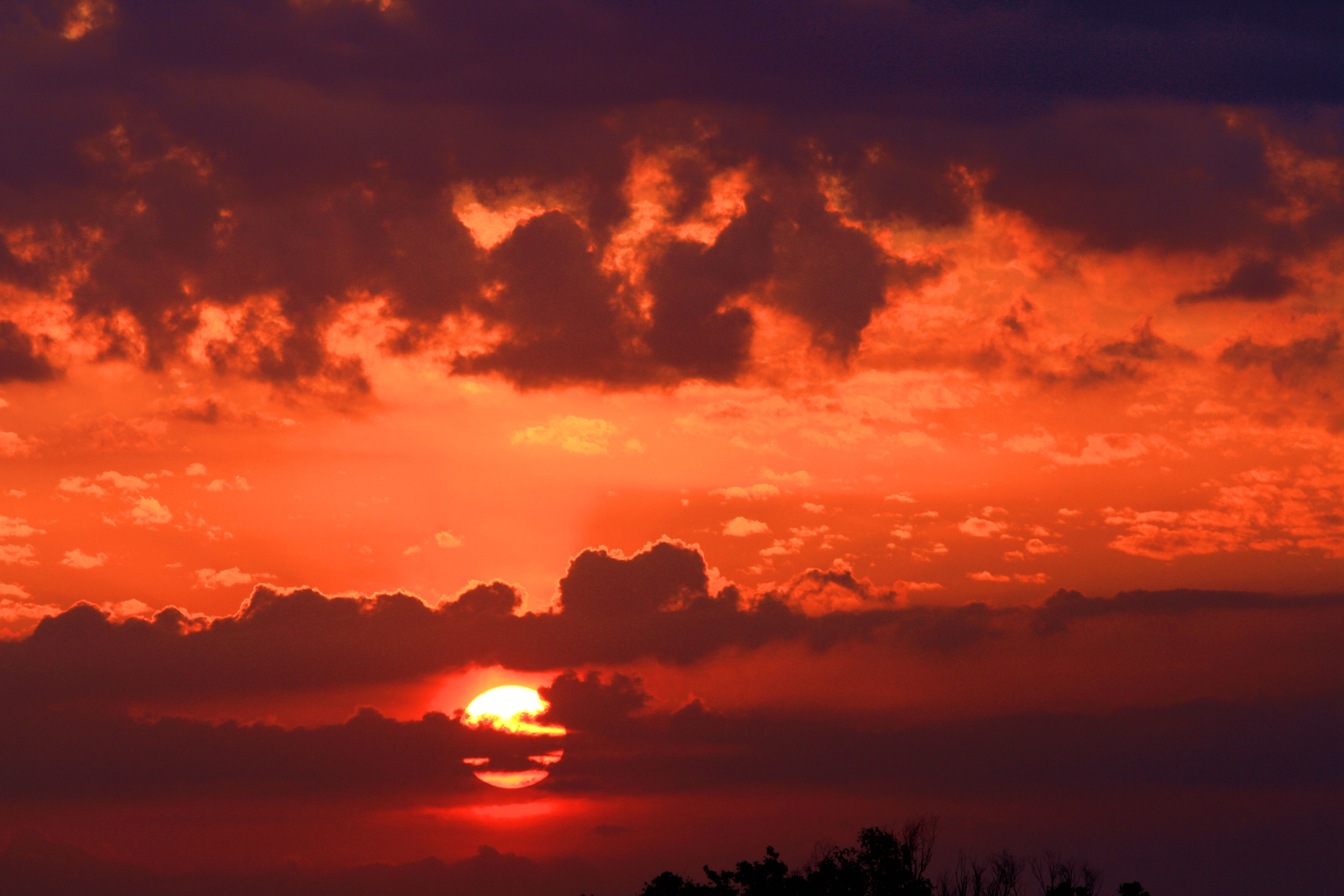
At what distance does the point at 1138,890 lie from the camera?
262 ft

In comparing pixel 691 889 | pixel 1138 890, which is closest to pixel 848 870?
pixel 691 889

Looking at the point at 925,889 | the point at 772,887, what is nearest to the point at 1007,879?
the point at 925,889

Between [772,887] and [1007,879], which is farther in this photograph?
[1007,879]

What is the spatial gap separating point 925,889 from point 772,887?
1011 cm

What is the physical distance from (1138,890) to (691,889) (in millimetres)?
28941

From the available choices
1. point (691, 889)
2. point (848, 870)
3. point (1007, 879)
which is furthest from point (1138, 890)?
point (691, 889)

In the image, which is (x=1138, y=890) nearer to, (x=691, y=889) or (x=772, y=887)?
(x=772, y=887)

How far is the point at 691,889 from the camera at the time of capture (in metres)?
83.8

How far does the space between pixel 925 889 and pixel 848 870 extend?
5.36 metres

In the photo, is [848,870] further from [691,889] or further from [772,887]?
[691,889]

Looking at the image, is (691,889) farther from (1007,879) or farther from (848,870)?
(1007,879)

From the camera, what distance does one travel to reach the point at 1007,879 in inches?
3543

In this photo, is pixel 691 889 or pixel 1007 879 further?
pixel 1007 879

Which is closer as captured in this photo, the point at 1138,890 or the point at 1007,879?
the point at 1138,890
